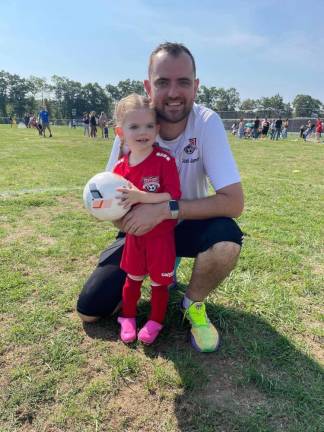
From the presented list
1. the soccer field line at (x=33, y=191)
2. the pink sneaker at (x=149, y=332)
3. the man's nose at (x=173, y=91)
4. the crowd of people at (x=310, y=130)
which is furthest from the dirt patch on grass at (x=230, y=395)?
the crowd of people at (x=310, y=130)

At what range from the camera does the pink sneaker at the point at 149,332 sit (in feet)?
8.36

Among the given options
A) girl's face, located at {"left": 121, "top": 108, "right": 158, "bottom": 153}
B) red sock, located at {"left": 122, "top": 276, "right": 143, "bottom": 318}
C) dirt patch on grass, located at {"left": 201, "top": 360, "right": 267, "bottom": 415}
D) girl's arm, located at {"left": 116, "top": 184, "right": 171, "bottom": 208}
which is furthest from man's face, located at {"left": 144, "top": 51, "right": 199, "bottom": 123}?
dirt patch on grass, located at {"left": 201, "top": 360, "right": 267, "bottom": 415}

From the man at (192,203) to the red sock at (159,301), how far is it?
7.3 inches

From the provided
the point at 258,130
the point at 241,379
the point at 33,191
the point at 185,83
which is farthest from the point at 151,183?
the point at 258,130

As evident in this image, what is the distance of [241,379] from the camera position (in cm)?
227

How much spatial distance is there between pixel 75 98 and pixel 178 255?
112 meters

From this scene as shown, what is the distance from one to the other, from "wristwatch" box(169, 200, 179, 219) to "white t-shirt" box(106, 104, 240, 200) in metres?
0.35

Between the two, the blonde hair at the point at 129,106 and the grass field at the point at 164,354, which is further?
the blonde hair at the point at 129,106

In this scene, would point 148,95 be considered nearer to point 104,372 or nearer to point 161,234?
point 161,234

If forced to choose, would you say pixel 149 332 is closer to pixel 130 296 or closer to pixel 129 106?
pixel 130 296

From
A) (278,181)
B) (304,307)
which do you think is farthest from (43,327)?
(278,181)

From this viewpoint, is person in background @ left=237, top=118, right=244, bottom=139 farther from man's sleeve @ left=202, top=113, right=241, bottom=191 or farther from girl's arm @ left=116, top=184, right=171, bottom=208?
girl's arm @ left=116, top=184, right=171, bottom=208

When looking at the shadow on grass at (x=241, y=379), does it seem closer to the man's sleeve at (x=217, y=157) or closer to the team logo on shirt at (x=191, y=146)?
the man's sleeve at (x=217, y=157)

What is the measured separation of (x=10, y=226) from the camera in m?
4.94
